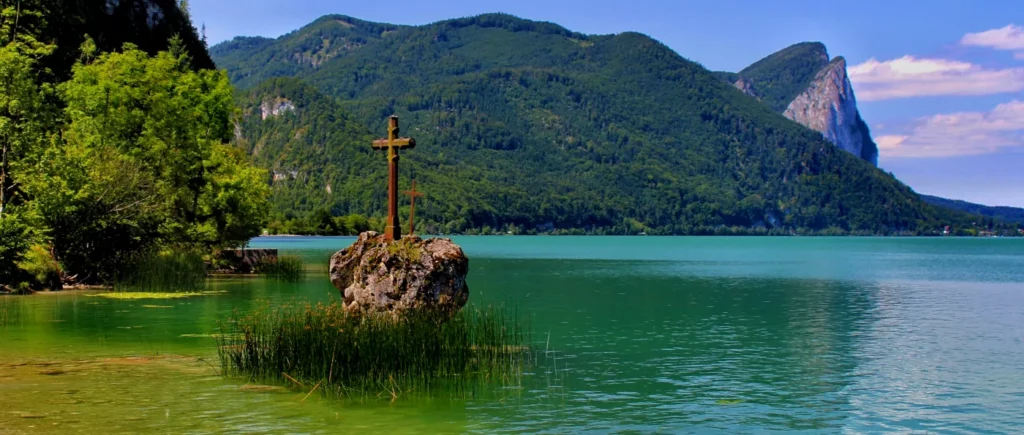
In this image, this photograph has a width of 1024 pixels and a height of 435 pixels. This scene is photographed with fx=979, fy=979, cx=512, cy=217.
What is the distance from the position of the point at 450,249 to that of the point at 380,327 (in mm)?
2709

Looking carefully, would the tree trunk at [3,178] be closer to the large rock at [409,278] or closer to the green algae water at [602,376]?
the green algae water at [602,376]

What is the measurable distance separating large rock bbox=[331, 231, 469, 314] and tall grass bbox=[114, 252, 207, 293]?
728 inches

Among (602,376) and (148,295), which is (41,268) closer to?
(148,295)

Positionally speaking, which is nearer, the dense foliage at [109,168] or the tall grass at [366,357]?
the tall grass at [366,357]

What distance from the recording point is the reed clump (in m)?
44.3

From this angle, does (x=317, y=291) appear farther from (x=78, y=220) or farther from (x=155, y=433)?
(x=155, y=433)

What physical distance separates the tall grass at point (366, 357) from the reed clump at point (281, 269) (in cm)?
2808

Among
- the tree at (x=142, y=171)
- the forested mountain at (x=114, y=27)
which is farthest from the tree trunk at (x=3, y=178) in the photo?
the forested mountain at (x=114, y=27)

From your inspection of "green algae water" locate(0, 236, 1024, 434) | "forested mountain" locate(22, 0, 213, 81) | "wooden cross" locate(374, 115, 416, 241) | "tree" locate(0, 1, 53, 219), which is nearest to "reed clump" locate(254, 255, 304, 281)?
"green algae water" locate(0, 236, 1024, 434)

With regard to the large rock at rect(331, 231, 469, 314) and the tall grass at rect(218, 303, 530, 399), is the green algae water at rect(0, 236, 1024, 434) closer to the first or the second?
the tall grass at rect(218, 303, 530, 399)

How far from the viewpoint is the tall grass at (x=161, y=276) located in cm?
3412

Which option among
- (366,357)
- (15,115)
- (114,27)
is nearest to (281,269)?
(15,115)

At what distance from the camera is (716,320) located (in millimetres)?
29484

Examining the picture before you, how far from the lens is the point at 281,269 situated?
149ft
